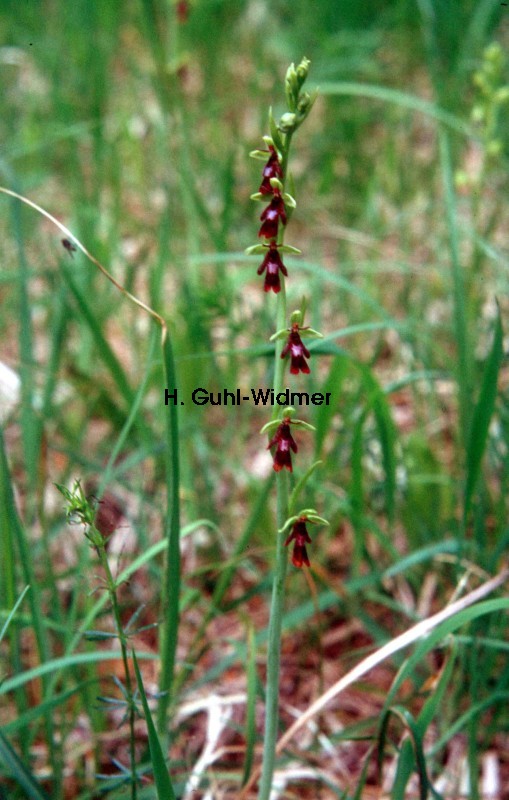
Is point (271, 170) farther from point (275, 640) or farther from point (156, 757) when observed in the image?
point (156, 757)

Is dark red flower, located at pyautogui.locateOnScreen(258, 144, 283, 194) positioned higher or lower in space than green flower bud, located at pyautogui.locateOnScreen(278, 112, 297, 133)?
lower

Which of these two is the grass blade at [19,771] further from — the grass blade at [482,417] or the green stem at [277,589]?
the grass blade at [482,417]

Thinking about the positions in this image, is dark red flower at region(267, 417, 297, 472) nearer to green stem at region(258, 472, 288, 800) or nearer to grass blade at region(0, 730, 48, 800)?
green stem at region(258, 472, 288, 800)

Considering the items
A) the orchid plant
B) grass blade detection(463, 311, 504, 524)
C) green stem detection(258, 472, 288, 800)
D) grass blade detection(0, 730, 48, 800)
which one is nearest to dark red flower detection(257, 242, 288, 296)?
the orchid plant

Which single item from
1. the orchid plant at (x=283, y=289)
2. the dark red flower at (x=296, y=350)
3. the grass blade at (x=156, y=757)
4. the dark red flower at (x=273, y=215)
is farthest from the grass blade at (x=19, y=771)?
the dark red flower at (x=273, y=215)

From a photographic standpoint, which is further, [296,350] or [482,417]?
[482,417]

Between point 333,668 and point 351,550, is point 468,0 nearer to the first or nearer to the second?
point 351,550

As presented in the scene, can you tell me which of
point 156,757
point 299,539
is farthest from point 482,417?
point 156,757
